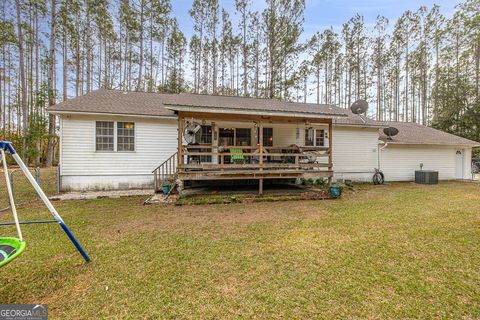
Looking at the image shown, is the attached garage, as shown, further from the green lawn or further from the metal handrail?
the metal handrail

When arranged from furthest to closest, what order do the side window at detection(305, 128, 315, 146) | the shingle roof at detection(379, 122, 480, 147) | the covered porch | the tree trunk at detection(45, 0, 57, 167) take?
the tree trunk at detection(45, 0, 57, 167), the shingle roof at detection(379, 122, 480, 147), the side window at detection(305, 128, 315, 146), the covered porch

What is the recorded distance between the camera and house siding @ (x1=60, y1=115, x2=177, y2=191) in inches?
356

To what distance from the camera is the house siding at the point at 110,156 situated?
9039 mm

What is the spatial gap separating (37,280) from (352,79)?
1108 inches

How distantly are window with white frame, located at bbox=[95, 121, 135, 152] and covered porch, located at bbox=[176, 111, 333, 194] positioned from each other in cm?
240

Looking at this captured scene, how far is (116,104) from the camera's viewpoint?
10086 millimetres

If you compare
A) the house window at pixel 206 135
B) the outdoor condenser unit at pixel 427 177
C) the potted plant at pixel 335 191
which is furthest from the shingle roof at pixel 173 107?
the potted plant at pixel 335 191

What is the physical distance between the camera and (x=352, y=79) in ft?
78.4

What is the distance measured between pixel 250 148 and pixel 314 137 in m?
5.64

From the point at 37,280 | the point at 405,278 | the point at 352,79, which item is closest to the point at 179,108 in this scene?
the point at 37,280

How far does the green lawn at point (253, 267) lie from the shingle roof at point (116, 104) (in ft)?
15.5

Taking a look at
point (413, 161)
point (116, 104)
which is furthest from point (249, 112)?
point (413, 161)

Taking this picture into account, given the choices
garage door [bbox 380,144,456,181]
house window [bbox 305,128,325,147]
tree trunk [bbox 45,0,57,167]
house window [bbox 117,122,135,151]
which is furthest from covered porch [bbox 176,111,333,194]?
tree trunk [bbox 45,0,57,167]

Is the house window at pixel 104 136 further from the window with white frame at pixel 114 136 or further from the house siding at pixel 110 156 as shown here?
the house siding at pixel 110 156
